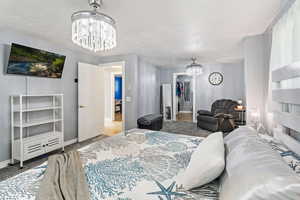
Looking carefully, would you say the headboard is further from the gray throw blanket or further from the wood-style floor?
the wood-style floor

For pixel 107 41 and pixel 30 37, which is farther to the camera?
pixel 30 37

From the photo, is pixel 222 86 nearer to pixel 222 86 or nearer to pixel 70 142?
pixel 222 86

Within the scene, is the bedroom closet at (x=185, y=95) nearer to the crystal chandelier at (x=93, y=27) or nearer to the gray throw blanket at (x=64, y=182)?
the crystal chandelier at (x=93, y=27)

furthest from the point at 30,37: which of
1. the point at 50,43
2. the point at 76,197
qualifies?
the point at 76,197

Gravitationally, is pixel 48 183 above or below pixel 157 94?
below

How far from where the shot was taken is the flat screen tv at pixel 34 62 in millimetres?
2580

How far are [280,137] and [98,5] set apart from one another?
8.26ft

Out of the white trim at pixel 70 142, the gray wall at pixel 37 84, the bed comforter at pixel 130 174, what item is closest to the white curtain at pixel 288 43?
the bed comforter at pixel 130 174

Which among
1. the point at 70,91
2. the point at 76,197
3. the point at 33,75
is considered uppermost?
the point at 33,75

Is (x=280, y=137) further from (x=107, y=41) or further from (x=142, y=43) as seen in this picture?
(x=142, y=43)

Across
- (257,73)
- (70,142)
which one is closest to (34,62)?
(70,142)

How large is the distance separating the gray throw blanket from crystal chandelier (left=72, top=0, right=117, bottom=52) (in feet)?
4.16

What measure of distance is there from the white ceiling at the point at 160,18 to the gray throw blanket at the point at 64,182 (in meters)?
1.76

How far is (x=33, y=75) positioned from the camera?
115 inches
